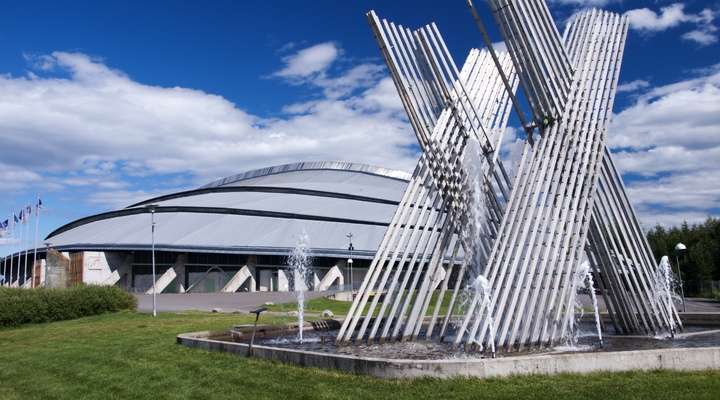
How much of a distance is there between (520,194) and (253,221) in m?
46.3

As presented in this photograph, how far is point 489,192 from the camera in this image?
579 inches

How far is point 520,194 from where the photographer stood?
11883 mm

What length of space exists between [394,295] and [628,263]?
512 cm

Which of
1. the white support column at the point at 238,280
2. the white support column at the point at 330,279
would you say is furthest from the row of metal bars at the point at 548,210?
the white support column at the point at 330,279

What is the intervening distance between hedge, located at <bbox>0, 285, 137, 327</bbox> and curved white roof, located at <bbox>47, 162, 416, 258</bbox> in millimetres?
17324

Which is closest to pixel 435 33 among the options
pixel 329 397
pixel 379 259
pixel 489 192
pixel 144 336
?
pixel 489 192

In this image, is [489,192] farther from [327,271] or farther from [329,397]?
[327,271]

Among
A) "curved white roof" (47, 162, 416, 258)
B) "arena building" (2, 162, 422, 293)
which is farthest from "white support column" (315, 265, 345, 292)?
Result: "curved white roof" (47, 162, 416, 258)

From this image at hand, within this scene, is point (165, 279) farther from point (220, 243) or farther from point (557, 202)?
point (557, 202)

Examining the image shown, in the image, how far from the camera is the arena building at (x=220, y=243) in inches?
1969

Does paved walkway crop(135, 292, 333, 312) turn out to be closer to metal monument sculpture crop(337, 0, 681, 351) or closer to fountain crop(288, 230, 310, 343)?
fountain crop(288, 230, 310, 343)

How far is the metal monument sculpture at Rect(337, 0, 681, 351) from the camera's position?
11.2m

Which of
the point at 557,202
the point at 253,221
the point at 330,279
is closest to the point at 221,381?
the point at 557,202

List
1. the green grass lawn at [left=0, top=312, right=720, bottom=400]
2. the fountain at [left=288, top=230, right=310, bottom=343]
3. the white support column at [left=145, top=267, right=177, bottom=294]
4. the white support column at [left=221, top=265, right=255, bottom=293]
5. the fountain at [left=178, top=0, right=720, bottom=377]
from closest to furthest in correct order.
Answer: the green grass lawn at [left=0, top=312, right=720, bottom=400], the fountain at [left=178, top=0, right=720, bottom=377], the fountain at [left=288, top=230, right=310, bottom=343], the white support column at [left=145, top=267, right=177, bottom=294], the white support column at [left=221, top=265, right=255, bottom=293]
